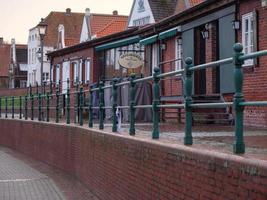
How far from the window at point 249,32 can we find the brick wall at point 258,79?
0.15m

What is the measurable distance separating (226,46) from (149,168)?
770cm

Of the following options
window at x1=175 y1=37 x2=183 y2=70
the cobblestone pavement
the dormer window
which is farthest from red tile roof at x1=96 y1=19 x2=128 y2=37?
the cobblestone pavement

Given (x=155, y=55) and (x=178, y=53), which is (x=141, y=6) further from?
(x=178, y=53)

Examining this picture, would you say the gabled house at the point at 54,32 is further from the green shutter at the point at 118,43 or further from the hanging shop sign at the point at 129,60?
the hanging shop sign at the point at 129,60

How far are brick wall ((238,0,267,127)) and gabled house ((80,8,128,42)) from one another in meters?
35.1

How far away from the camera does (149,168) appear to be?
8.08 m

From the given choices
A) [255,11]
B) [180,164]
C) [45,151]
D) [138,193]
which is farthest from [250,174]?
[45,151]

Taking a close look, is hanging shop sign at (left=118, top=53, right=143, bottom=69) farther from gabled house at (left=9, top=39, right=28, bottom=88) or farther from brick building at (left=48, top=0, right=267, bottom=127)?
gabled house at (left=9, top=39, right=28, bottom=88)

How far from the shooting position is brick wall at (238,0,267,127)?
1302cm

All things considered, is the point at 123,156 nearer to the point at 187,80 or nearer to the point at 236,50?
the point at 187,80

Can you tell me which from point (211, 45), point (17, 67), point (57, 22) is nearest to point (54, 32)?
point (57, 22)

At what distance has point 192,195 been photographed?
6.41 metres

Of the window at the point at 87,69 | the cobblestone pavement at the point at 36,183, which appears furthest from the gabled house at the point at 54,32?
the cobblestone pavement at the point at 36,183

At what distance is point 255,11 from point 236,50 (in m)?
8.46
